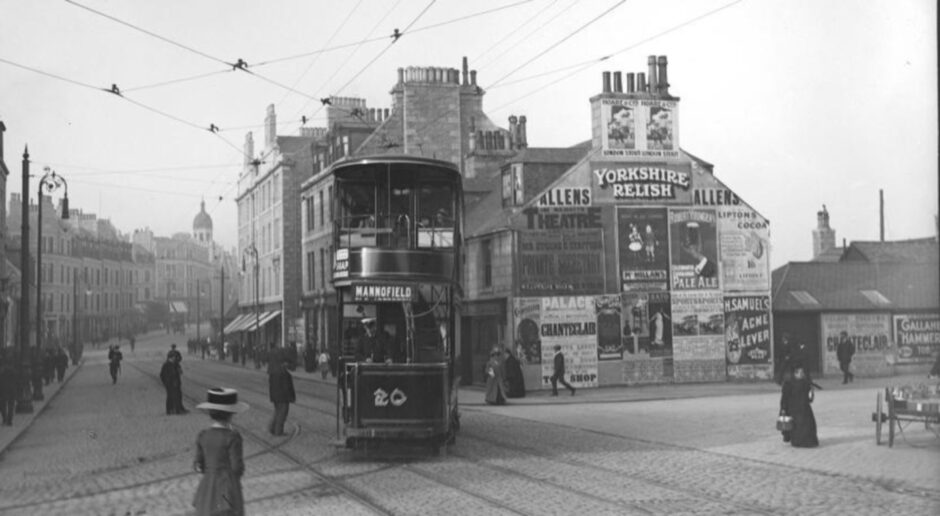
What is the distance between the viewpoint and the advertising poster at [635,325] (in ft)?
102

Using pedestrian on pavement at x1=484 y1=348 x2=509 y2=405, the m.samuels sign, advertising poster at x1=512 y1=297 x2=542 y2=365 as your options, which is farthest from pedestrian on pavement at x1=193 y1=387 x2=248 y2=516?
the m.samuels sign

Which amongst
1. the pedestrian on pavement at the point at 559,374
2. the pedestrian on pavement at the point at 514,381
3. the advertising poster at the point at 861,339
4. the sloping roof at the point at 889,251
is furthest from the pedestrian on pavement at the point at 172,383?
the sloping roof at the point at 889,251

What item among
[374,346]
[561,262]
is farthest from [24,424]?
[561,262]

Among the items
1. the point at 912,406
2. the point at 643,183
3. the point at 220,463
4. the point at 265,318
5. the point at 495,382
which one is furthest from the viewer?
the point at 265,318

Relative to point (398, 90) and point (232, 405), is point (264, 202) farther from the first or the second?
point (232, 405)

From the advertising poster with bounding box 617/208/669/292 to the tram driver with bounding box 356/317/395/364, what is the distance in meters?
17.1

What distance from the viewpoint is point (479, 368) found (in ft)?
111

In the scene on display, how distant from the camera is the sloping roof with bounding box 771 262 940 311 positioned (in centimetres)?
3419

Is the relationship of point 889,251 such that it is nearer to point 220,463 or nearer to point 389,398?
point 389,398

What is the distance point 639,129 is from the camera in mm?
31938

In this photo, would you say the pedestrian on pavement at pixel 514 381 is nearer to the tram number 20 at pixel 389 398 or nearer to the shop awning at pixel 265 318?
the tram number 20 at pixel 389 398

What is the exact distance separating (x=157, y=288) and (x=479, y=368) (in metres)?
142

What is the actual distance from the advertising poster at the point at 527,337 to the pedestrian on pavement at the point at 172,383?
35.3ft

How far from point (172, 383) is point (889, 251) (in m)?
30.7
